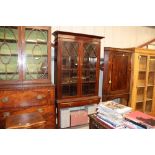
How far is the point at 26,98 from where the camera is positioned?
215 cm

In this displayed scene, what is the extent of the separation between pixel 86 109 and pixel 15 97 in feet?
4.40

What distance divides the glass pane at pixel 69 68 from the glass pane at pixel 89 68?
165mm

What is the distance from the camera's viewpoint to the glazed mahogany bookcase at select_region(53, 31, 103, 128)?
2.46 meters

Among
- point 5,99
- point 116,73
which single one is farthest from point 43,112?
point 116,73

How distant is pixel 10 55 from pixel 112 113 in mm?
1703

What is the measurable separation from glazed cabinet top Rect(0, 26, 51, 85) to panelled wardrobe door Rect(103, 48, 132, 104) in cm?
115

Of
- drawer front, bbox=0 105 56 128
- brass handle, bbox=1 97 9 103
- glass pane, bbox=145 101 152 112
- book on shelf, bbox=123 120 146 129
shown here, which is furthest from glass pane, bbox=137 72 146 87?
brass handle, bbox=1 97 9 103

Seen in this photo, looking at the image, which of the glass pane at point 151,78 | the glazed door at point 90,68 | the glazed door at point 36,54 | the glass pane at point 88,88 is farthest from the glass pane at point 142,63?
the glazed door at point 36,54

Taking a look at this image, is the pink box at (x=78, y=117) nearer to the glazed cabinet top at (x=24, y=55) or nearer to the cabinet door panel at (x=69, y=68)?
the cabinet door panel at (x=69, y=68)

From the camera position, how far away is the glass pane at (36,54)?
2264 mm

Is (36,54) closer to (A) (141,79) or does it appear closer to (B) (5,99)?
(B) (5,99)
